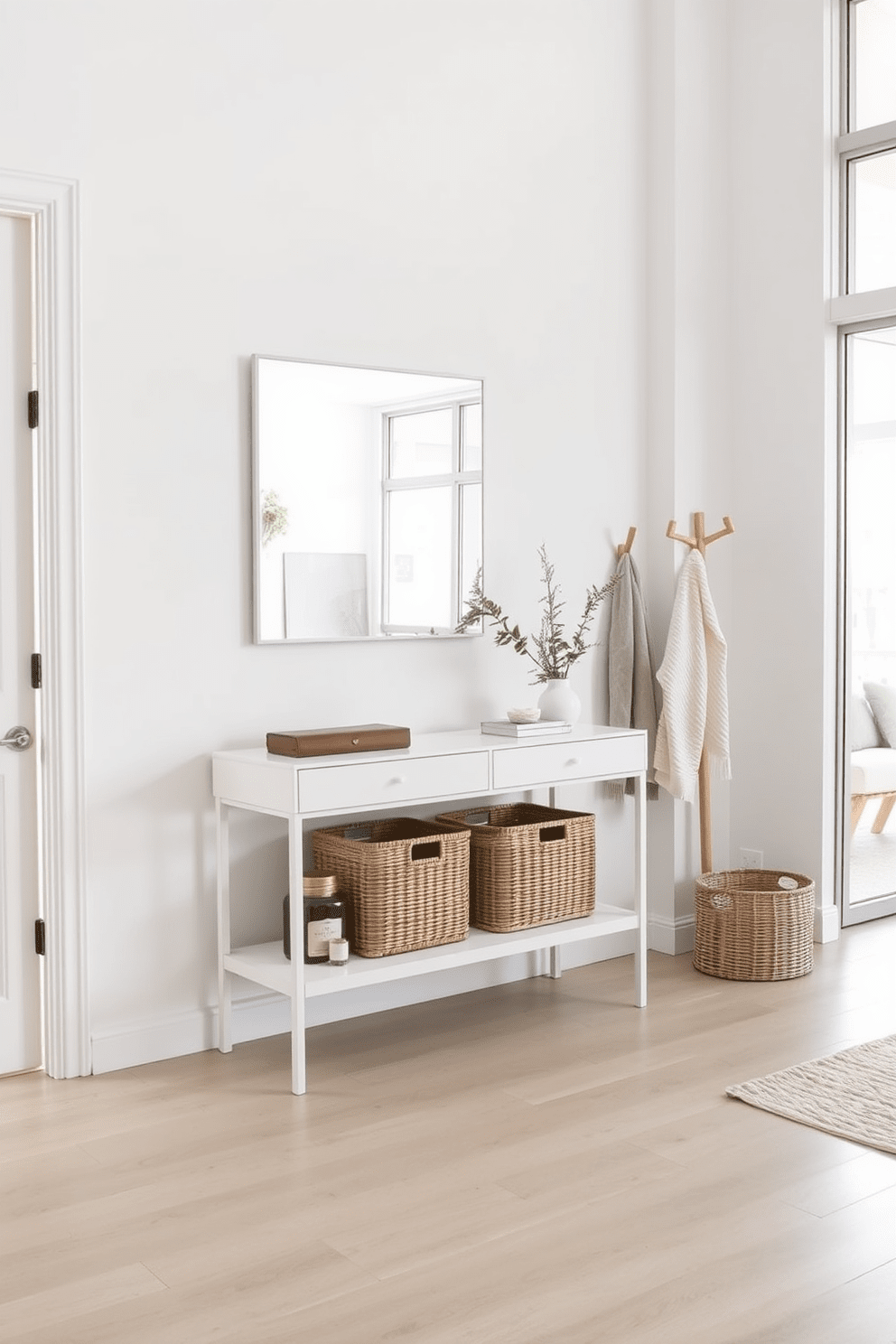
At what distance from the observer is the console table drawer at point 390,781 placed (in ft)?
10.7

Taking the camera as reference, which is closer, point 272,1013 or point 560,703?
point 272,1013

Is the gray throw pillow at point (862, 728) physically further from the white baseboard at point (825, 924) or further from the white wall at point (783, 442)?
the white baseboard at point (825, 924)

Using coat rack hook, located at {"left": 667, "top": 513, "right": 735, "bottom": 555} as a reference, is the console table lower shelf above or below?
below

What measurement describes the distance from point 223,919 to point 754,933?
1.74m

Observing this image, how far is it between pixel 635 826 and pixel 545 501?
1129 millimetres

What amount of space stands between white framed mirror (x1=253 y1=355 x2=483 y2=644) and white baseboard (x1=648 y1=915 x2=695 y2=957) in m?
1.32

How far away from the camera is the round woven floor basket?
420cm

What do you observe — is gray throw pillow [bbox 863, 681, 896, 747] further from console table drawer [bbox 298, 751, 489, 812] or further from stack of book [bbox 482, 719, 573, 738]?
console table drawer [bbox 298, 751, 489, 812]

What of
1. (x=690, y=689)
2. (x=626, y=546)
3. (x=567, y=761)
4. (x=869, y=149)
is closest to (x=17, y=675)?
(x=567, y=761)

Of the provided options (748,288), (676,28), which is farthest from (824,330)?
(676,28)

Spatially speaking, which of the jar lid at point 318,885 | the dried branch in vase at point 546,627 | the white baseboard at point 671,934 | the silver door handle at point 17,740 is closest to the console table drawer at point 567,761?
the dried branch in vase at point 546,627

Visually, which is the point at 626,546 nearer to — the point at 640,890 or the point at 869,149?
the point at 640,890

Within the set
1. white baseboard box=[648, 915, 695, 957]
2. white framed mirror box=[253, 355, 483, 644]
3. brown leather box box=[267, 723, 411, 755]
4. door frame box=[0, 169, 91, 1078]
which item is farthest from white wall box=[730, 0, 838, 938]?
door frame box=[0, 169, 91, 1078]

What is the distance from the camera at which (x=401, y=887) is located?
3.45 meters
